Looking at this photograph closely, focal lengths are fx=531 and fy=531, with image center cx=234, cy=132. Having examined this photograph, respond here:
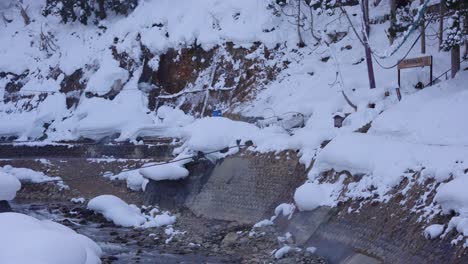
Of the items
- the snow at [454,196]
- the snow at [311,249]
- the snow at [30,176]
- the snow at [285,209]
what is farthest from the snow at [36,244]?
the snow at [30,176]

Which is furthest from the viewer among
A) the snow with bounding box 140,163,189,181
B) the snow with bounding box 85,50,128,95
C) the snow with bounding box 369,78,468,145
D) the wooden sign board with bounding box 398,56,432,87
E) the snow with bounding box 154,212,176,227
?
the snow with bounding box 85,50,128,95

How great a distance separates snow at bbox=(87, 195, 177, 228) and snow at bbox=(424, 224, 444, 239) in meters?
7.49

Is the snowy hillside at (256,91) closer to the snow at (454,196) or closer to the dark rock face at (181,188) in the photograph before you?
the snow at (454,196)

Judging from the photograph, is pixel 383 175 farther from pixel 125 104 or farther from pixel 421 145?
pixel 125 104

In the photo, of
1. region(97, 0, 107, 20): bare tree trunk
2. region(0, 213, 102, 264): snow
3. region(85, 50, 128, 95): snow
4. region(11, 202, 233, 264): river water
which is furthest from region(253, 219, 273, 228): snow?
region(97, 0, 107, 20): bare tree trunk

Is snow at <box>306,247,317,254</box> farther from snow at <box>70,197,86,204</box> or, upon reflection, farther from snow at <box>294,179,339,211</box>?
snow at <box>70,197,86,204</box>

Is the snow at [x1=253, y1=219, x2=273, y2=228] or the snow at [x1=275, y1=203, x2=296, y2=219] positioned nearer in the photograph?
the snow at [x1=275, y1=203, x2=296, y2=219]

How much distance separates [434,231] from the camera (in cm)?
702

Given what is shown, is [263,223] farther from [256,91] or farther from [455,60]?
[256,91]

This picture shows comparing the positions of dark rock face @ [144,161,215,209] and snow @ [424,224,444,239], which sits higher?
snow @ [424,224,444,239]

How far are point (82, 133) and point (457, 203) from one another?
53.8ft

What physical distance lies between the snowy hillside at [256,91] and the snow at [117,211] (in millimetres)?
1256

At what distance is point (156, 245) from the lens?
37.7 feet

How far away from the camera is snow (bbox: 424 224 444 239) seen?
700 cm
